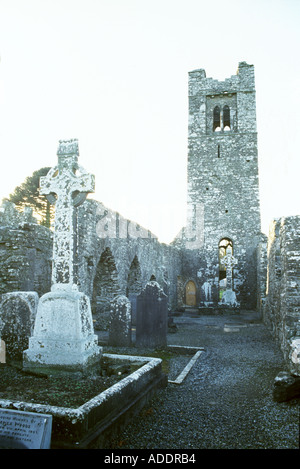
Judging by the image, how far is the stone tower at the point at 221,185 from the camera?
17406 millimetres

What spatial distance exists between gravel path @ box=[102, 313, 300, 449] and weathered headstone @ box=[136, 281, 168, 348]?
38.6 inches

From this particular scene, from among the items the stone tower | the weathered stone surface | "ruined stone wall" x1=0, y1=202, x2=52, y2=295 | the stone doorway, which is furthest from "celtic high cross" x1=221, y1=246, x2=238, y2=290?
the weathered stone surface

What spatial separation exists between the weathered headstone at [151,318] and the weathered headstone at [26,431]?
4717mm

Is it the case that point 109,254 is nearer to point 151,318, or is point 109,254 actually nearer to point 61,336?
point 151,318

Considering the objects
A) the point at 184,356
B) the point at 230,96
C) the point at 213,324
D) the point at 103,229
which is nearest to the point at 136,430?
the point at 184,356

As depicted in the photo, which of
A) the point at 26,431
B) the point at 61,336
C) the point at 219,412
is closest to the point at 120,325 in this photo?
the point at 61,336

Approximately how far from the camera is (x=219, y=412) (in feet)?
11.0

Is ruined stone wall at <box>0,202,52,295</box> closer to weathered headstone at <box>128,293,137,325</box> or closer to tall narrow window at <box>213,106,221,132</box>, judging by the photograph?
weathered headstone at <box>128,293,137,325</box>

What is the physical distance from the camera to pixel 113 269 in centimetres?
927

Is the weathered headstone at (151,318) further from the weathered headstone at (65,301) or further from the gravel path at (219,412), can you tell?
the weathered headstone at (65,301)

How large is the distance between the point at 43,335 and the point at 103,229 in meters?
4.90

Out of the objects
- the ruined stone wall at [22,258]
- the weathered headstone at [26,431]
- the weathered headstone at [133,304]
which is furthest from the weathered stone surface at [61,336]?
the weathered headstone at [133,304]

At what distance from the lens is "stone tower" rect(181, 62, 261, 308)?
17.4 m
